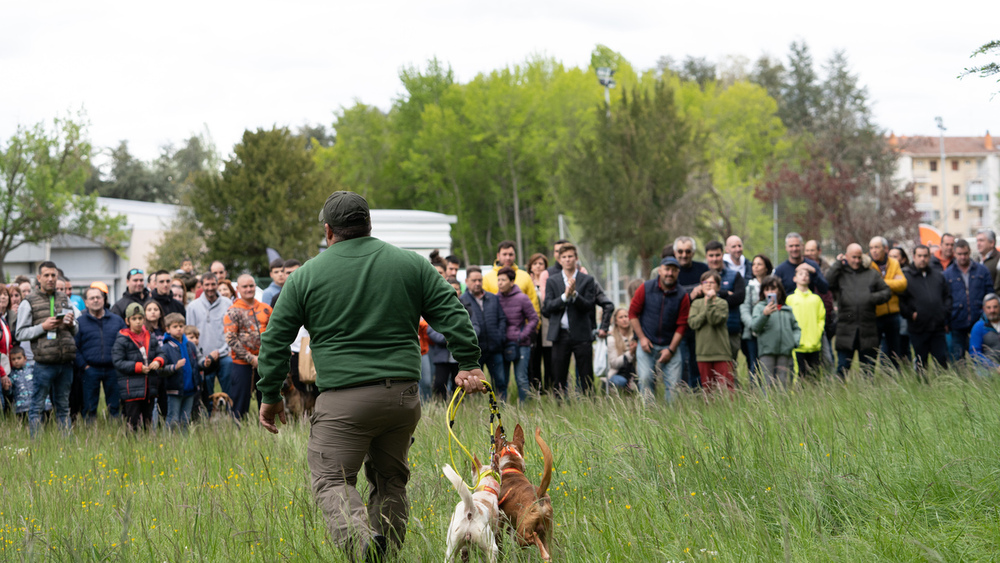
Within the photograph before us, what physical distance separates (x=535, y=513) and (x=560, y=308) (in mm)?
6527

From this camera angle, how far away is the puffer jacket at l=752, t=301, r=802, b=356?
9.77 meters

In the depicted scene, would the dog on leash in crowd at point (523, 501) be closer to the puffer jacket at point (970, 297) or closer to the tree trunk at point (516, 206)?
the puffer jacket at point (970, 297)

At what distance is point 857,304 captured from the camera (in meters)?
10.6

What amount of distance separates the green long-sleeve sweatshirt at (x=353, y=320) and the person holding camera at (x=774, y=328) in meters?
6.34

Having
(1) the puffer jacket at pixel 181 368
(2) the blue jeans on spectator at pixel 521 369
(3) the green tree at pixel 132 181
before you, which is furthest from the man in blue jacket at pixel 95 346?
(3) the green tree at pixel 132 181

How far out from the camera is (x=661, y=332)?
389 inches

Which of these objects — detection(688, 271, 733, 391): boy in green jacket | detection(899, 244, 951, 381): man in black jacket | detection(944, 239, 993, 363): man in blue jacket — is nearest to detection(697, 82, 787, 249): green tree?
detection(944, 239, 993, 363): man in blue jacket

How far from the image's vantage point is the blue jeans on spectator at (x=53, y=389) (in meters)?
9.65

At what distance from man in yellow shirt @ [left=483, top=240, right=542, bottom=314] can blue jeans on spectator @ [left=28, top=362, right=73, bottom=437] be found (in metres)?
5.26

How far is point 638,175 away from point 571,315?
25514mm

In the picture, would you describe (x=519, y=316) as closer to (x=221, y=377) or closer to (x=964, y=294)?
(x=221, y=377)

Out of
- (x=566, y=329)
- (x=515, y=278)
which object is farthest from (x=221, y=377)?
(x=566, y=329)

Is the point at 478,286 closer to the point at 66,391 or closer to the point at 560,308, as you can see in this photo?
the point at 560,308

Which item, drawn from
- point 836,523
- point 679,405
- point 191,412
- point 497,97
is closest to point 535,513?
point 836,523
